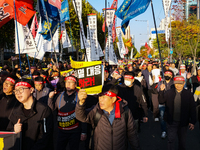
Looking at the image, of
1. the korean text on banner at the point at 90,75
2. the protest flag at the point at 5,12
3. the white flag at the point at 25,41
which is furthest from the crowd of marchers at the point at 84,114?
the protest flag at the point at 5,12

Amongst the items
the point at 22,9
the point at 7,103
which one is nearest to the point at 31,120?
the point at 7,103

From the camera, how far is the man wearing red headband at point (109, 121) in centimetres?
261

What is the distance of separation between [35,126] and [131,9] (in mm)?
5118

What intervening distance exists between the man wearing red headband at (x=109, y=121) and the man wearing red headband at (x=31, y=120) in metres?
0.50

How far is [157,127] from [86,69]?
13.3ft

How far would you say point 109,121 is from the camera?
2.65 meters

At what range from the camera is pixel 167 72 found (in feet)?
18.6

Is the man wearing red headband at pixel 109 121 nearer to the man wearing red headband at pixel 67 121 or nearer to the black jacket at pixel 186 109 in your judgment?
the man wearing red headband at pixel 67 121

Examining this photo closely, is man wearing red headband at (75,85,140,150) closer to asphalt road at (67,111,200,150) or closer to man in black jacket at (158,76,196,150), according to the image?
man in black jacket at (158,76,196,150)

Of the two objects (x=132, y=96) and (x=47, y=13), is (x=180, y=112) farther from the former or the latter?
(x=47, y=13)

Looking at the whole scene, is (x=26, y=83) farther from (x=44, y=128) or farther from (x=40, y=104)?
(x=44, y=128)

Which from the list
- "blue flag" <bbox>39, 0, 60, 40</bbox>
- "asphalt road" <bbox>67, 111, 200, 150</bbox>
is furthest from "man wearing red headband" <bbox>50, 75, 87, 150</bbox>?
"blue flag" <bbox>39, 0, 60, 40</bbox>

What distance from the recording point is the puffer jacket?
8.55 ft

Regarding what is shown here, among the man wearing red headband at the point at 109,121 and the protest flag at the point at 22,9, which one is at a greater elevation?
the protest flag at the point at 22,9
